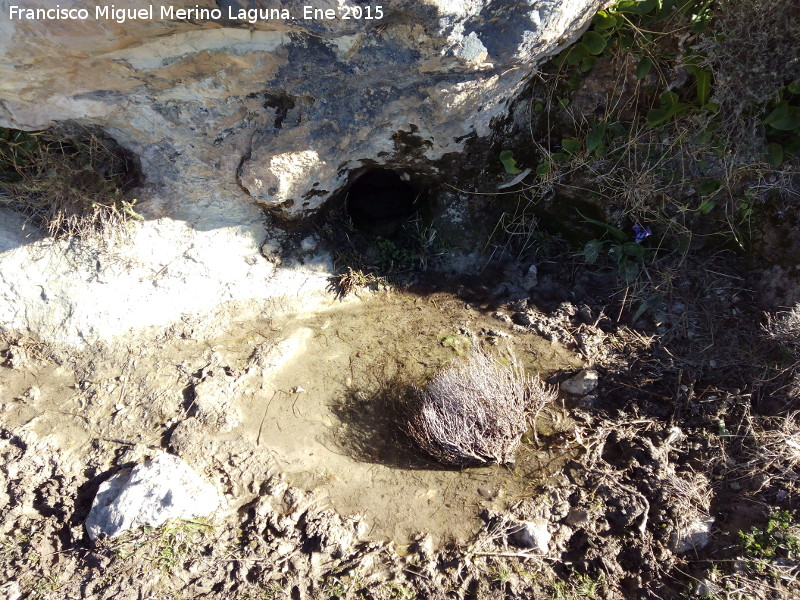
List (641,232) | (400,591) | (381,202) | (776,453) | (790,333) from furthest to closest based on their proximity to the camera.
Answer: (381,202) < (641,232) < (790,333) < (776,453) < (400,591)

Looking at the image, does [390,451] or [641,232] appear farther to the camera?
[641,232]

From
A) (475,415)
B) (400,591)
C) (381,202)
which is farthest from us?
(381,202)

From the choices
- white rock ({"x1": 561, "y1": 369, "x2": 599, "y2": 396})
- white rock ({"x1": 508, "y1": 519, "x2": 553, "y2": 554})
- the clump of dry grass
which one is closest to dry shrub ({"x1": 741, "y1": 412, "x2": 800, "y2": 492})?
white rock ({"x1": 561, "y1": 369, "x2": 599, "y2": 396})

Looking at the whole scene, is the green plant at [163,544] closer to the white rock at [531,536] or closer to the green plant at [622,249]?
the white rock at [531,536]

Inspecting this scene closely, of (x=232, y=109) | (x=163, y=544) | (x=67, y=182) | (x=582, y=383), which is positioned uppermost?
(x=232, y=109)

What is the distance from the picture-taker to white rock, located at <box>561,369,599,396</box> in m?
2.88

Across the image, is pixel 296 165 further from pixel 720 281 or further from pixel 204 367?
pixel 720 281

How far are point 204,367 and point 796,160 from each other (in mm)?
3643

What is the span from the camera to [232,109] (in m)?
2.83

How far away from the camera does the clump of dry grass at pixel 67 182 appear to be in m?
2.93

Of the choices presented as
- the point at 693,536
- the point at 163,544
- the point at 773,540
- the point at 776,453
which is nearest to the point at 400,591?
the point at 163,544

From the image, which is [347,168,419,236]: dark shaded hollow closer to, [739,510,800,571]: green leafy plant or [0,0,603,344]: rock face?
[0,0,603,344]: rock face

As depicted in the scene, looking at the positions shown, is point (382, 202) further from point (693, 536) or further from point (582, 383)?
point (693, 536)

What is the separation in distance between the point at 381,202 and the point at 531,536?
249 cm
